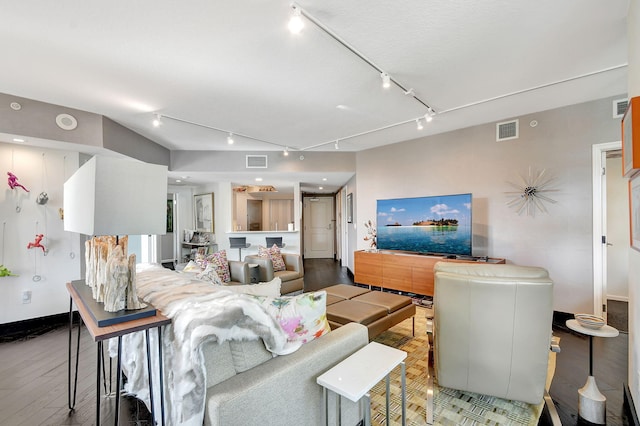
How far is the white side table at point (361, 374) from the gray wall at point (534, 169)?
11.1 ft

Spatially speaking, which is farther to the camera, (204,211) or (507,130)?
(204,211)

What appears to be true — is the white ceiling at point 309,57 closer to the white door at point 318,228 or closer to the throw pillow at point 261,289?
the throw pillow at point 261,289

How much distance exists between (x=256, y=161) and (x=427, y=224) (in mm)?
3477

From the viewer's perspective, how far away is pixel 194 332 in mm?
1140

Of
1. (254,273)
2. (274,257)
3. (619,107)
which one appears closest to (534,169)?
(619,107)

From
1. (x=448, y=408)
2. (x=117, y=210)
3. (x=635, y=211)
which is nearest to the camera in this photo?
(x=117, y=210)

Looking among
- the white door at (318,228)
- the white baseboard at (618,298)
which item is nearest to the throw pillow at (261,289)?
the white baseboard at (618,298)

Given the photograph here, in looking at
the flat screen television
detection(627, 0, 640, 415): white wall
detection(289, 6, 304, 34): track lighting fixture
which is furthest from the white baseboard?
detection(289, 6, 304, 34): track lighting fixture

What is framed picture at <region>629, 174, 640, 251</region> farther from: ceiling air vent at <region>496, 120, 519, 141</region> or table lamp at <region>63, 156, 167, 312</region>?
table lamp at <region>63, 156, 167, 312</region>

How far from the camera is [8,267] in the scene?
11.3 feet

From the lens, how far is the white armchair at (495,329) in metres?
1.65

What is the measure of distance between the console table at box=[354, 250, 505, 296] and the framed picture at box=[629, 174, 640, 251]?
1.99m

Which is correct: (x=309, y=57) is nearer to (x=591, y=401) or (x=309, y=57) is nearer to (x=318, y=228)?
(x=591, y=401)

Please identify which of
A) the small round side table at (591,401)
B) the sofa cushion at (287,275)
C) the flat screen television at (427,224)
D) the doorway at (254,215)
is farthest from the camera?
the doorway at (254,215)
